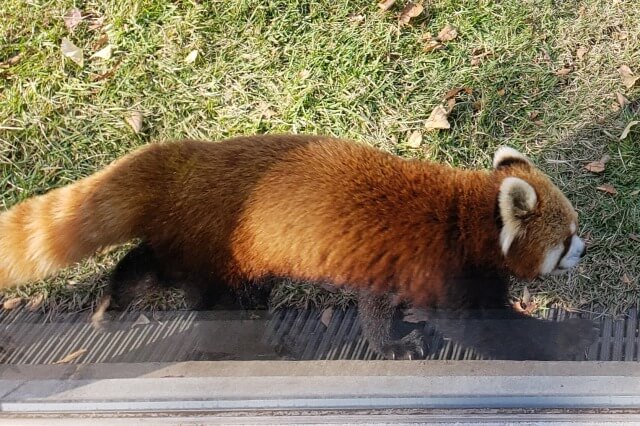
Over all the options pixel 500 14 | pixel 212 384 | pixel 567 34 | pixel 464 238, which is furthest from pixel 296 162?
pixel 567 34

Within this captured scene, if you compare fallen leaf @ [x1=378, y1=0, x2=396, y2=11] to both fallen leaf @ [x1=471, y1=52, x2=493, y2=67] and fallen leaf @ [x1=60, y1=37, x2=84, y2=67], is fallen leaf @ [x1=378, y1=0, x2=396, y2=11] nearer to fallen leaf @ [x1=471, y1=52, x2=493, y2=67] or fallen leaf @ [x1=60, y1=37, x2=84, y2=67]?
fallen leaf @ [x1=471, y1=52, x2=493, y2=67]

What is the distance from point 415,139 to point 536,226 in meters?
0.48

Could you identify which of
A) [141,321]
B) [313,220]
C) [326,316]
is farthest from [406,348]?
[141,321]

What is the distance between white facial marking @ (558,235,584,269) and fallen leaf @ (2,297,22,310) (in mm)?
1694

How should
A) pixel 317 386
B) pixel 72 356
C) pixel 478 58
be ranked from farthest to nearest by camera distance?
pixel 478 58
pixel 72 356
pixel 317 386

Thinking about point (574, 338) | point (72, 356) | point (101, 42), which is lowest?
point (574, 338)

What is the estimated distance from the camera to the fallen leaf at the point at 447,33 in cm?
222

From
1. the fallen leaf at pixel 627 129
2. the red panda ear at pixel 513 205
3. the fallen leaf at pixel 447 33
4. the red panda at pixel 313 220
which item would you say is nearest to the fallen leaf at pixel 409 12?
the fallen leaf at pixel 447 33

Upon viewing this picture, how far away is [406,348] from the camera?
2025mm

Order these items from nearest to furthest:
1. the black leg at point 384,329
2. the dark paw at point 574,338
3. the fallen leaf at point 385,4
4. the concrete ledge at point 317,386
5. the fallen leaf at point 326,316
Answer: the concrete ledge at point 317,386, the dark paw at point 574,338, the black leg at point 384,329, the fallen leaf at point 326,316, the fallen leaf at point 385,4

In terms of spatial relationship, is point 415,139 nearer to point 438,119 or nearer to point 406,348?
point 438,119

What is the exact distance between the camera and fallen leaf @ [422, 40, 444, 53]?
87.7 inches

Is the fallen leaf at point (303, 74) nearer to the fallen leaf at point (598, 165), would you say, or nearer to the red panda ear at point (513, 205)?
the red panda ear at point (513, 205)

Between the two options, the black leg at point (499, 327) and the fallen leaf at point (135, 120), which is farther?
the fallen leaf at point (135, 120)
